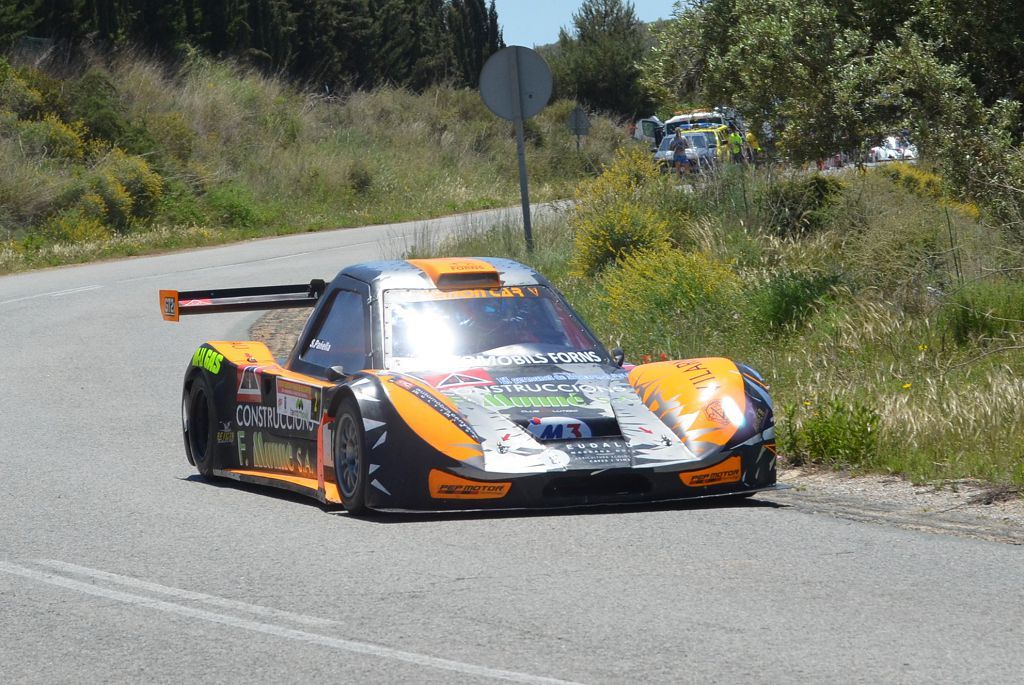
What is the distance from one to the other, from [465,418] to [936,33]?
7921 mm

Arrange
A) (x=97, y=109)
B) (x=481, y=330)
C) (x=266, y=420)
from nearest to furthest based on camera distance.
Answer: (x=481, y=330)
(x=266, y=420)
(x=97, y=109)

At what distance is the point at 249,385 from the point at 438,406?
205cm

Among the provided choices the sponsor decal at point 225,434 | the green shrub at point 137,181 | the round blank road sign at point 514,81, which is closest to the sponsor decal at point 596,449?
the sponsor decal at point 225,434

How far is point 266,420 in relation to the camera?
30.1 feet

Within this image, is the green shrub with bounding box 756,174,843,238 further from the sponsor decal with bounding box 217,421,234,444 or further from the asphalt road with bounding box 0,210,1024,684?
the asphalt road with bounding box 0,210,1024,684

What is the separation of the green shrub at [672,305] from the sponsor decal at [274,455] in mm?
4652

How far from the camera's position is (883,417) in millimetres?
9891

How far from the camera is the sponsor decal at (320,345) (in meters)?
9.24

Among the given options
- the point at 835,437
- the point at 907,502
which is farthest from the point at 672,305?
the point at 907,502

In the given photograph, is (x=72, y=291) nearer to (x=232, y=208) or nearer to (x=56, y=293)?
(x=56, y=293)

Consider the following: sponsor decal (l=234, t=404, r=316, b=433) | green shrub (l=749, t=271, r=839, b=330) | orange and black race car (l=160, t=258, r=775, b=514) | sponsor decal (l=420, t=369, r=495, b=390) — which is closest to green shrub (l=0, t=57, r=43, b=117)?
green shrub (l=749, t=271, r=839, b=330)

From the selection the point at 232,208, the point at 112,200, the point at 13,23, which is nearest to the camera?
the point at 112,200

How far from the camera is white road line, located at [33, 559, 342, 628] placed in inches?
227

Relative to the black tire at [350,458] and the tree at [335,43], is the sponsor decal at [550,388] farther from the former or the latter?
the tree at [335,43]
